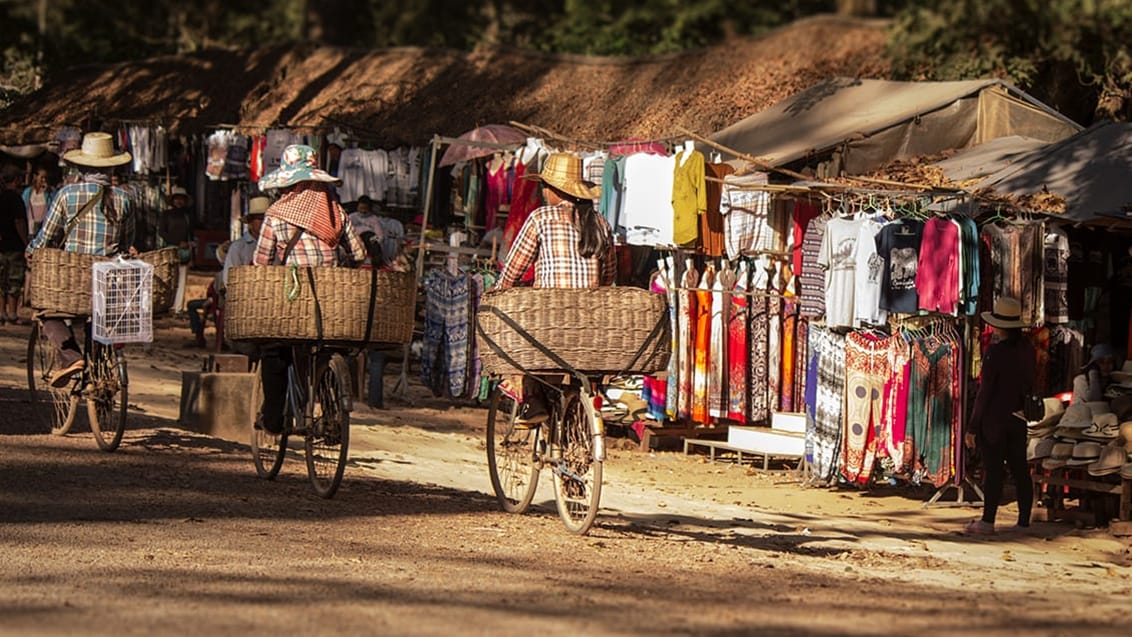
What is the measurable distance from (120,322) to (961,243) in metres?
6.43

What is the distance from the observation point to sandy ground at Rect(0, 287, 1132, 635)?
695 cm

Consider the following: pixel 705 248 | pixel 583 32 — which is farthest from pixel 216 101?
pixel 705 248

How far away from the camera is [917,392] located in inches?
545

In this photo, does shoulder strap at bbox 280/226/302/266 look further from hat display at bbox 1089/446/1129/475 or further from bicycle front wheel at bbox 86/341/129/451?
hat display at bbox 1089/446/1129/475

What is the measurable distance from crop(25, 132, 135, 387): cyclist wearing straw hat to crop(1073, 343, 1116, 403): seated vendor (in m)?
7.29

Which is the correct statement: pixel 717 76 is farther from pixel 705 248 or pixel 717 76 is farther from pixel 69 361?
pixel 69 361

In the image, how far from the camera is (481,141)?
20.2 m

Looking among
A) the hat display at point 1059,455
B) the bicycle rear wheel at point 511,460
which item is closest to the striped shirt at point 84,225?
the bicycle rear wheel at point 511,460

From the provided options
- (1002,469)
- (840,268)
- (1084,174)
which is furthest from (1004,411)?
(1084,174)

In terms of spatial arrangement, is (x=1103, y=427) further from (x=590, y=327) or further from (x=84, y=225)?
(x=84, y=225)

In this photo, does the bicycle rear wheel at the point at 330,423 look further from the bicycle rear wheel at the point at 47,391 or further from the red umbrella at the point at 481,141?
the red umbrella at the point at 481,141

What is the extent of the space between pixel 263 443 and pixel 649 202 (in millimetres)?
6620

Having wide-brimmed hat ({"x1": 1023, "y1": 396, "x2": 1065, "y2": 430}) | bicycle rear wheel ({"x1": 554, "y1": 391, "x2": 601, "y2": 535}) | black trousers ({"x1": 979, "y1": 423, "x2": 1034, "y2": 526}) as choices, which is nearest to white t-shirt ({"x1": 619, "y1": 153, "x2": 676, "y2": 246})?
wide-brimmed hat ({"x1": 1023, "y1": 396, "x2": 1065, "y2": 430})

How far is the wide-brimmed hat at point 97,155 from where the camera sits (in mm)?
12805
